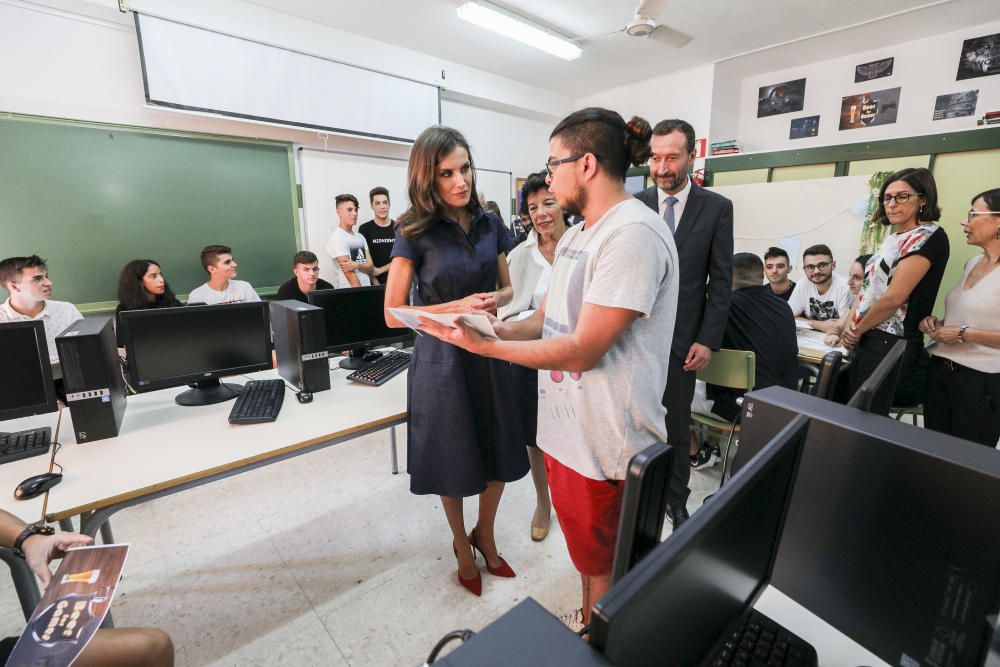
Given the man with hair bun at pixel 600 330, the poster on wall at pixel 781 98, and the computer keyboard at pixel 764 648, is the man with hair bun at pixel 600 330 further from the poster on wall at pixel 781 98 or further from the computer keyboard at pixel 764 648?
the poster on wall at pixel 781 98

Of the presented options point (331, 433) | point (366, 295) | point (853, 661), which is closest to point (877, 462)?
point (853, 661)

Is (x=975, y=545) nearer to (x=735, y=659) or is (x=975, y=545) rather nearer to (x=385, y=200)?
(x=735, y=659)

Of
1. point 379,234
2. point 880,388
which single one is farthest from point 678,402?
point 379,234

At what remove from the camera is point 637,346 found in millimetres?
997

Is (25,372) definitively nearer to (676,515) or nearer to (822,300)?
(676,515)

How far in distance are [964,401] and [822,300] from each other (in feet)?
5.37

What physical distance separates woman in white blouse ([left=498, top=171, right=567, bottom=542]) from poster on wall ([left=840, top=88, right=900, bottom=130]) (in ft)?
14.1

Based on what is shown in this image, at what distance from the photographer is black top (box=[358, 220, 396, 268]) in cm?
430

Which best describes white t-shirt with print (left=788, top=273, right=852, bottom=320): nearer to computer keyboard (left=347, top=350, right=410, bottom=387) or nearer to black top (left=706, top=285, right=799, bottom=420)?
black top (left=706, top=285, right=799, bottom=420)

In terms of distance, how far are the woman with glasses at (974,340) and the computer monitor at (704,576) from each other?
1.87 m

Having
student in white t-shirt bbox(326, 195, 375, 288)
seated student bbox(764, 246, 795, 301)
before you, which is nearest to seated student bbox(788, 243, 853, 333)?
seated student bbox(764, 246, 795, 301)

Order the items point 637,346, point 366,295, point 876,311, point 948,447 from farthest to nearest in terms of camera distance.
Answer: point 366,295
point 876,311
point 637,346
point 948,447

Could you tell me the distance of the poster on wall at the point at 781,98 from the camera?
15.9 feet

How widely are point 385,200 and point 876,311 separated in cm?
371
